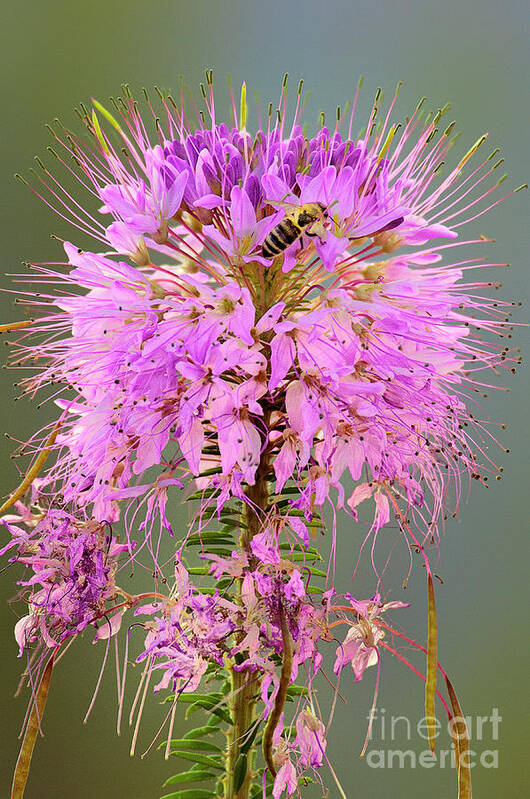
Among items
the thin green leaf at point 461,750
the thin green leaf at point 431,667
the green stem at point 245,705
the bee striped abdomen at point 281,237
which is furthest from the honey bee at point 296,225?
the thin green leaf at point 461,750

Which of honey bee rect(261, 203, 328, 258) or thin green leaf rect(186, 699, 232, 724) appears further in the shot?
thin green leaf rect(186, 699, 232, 724)

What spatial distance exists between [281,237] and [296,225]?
38 mm

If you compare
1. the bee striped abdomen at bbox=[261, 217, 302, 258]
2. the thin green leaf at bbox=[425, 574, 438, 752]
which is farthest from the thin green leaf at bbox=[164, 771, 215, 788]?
the bee striped abdomen at bbox=[261, 217, 302, 258]

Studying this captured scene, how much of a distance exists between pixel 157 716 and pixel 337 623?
4.53 ft

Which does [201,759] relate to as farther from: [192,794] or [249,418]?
[249,418]

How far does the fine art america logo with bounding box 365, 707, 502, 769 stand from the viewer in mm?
1858

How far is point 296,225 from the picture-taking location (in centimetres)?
85

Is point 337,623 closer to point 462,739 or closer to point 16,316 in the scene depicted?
point 462,739

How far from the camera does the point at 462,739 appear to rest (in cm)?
89

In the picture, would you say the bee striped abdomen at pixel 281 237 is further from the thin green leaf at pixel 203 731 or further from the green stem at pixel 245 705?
the thin green leaf at pixel 203 731

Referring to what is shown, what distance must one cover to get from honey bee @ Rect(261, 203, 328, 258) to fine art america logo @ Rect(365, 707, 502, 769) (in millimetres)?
1371

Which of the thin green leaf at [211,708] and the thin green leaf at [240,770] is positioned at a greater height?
the thin green leaf at [211,708]

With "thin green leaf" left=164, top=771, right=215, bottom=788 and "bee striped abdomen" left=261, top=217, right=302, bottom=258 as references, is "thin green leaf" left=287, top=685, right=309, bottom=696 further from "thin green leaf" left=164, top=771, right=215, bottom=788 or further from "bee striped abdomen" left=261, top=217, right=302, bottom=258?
"bee striped abdomen" left=261, top=217, right=302, bottom=258

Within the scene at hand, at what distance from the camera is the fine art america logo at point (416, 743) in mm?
1858
